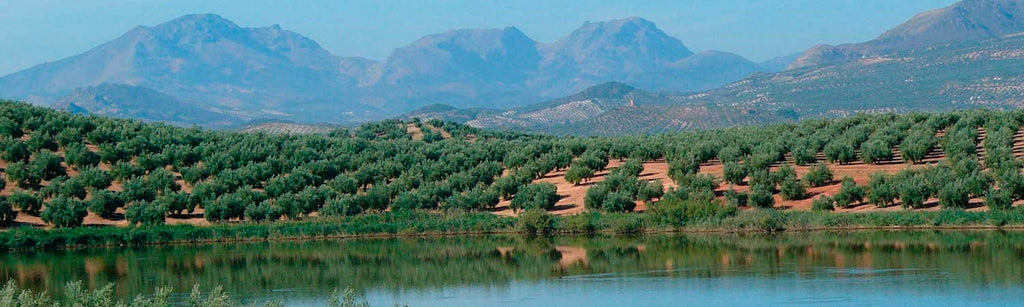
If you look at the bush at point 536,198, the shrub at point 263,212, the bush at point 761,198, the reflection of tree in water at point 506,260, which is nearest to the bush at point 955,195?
the reflection of tree in water at point 506,260

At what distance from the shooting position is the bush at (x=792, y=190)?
64812mm

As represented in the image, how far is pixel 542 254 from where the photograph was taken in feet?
175

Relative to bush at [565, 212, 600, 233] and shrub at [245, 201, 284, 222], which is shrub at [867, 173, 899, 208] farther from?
shrub at [245, 201, 284, 222]

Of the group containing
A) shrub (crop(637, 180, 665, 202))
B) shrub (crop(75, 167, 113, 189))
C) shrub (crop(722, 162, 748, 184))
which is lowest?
shrub (crop(637, 180, 665, 202))

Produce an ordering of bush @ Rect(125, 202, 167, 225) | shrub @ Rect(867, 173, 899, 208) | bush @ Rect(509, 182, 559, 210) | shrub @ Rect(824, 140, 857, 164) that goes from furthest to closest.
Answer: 1. shrub @ Rect(824, 140, 857, 164)
2. bush @ Rect(509, 182, 559, 210)
3. bush @ Rect(125, 202, 167, 225)
4. shrub @ Rect(867, 173, 899, 208)

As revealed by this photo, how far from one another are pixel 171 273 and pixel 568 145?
43276 millimetres

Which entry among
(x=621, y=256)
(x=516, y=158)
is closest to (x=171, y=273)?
(x=621, y=256)

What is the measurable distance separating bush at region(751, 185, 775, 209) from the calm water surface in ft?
17.6

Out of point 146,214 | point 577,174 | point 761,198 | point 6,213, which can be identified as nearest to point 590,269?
point 761,198

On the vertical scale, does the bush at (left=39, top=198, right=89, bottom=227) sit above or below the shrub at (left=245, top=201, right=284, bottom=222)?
above

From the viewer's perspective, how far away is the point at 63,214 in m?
64.1

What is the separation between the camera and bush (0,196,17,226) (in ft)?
210

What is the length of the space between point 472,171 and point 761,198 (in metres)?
20.6

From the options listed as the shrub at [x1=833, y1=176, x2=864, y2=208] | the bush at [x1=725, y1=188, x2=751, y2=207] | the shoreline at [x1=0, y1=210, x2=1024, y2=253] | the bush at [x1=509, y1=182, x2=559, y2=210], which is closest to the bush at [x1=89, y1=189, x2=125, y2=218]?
the shoreline at [x1=0, y1=210, x2=1024, y2=253]
